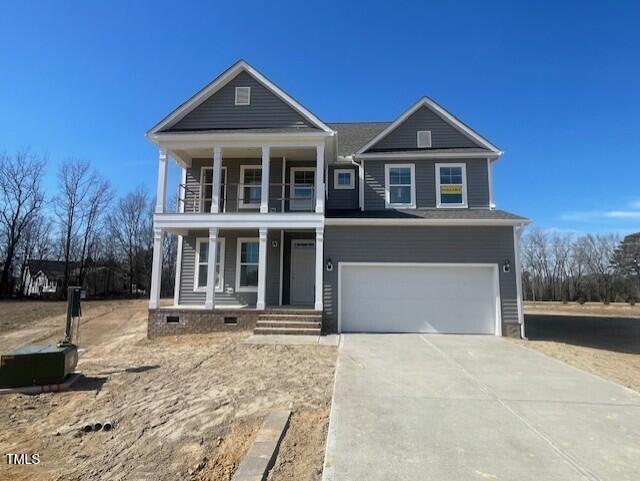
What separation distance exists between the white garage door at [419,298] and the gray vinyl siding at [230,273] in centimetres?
288

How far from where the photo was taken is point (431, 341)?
10.4 m

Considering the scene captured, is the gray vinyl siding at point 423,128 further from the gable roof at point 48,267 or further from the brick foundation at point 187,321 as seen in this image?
the gable roof at point 48,267

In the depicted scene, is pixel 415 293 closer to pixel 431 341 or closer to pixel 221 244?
pixel 431 341

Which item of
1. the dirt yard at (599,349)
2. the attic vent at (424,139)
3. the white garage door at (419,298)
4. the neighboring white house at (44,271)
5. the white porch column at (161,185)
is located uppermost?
the attic vent at (424,139)

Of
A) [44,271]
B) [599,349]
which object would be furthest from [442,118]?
[44,271]

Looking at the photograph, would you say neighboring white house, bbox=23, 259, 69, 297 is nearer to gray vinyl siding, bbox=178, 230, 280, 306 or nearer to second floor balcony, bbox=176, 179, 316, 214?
gray vinyl siding, bbox=178, 230, 280, 306

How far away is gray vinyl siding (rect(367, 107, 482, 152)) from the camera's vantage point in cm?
1378

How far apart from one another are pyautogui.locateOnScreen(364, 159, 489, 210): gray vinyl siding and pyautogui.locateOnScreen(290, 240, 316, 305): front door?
8.94ft

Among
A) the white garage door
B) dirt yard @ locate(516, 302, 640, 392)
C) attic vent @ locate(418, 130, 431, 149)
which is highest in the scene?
attic vent @ locate(418, 130, 431, 149)

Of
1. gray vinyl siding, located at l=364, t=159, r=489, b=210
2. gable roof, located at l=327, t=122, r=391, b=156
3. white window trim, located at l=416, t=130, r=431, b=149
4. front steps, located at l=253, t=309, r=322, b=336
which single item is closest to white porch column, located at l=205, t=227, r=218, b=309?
front steps, located at l=253, t=309, r=322, b=336

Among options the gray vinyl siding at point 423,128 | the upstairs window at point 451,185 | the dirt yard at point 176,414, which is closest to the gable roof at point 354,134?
the gray vinyl siding at point 423,128

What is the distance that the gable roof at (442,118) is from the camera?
44.1ft

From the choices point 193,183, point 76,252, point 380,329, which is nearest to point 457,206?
point 380,329

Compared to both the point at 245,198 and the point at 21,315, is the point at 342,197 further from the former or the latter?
the point at 21,315
